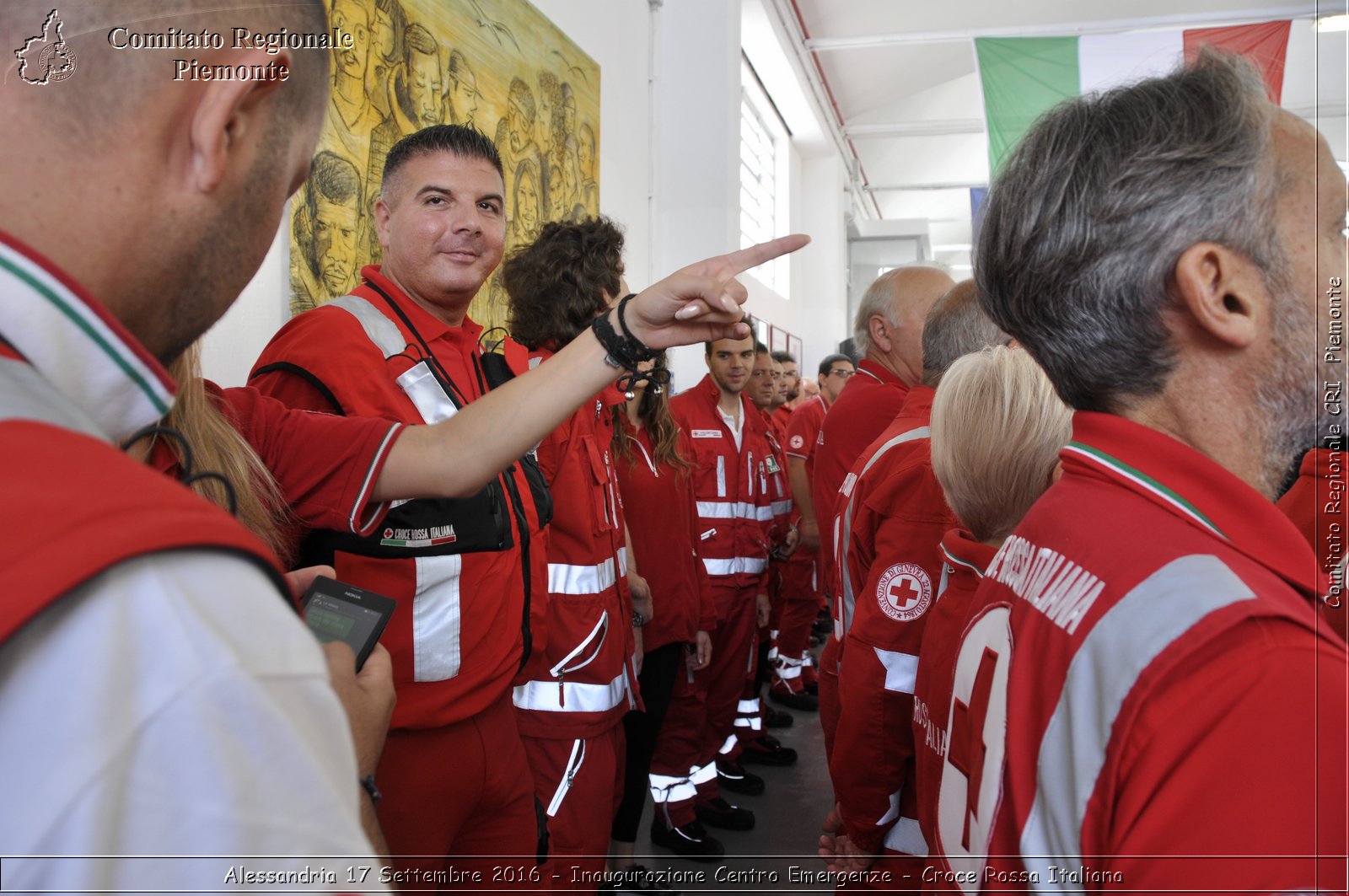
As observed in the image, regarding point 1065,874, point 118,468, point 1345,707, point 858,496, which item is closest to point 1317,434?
point 1345,707

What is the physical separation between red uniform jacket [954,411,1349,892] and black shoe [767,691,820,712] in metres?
4.85

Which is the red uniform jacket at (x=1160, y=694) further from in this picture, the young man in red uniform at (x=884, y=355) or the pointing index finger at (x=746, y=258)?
the young man in red uniform at (x=884, y=355)

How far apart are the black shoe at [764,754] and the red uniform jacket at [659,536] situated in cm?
154

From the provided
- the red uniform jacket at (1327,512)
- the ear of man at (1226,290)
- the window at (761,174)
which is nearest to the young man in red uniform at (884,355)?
the red uniform jacket at (1327,512)

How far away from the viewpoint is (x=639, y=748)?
129 inches

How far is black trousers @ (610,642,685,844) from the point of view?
3.24m

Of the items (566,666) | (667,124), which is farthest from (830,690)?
(667,124)

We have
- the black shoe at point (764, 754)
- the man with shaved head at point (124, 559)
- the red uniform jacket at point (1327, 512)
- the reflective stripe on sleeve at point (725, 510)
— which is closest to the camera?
the man with shaved head at point (124, 559)

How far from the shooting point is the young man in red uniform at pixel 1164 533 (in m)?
0.73

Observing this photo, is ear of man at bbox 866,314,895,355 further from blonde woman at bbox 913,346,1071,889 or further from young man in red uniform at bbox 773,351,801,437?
young man in red uniform at bbox 773,351,801,437

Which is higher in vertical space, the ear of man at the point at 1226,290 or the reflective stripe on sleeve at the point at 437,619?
the ear of man at the point at 1226,290

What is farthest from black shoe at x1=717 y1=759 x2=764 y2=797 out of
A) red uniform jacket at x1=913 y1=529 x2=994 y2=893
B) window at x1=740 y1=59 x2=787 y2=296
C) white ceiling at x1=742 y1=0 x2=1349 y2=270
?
white ceiling at x1=742 y1=0 x2=1349 y2=270

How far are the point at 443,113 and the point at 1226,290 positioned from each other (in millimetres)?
3029

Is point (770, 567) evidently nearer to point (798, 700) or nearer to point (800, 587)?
point (800, 587)
